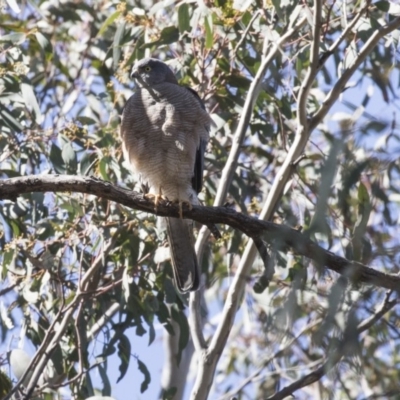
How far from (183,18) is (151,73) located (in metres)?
0.57

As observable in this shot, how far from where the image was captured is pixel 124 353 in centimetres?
550

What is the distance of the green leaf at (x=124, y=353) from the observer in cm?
544

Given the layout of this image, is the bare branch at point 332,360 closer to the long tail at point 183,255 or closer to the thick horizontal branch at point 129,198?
the thick horizontal branch at point 129,198

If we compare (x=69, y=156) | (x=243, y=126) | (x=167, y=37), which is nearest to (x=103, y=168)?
(x=69, y=156)

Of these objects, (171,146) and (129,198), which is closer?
(129,198)

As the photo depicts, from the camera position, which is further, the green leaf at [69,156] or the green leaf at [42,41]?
the green leaf at [42,41]

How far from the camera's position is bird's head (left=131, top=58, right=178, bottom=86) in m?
5.74

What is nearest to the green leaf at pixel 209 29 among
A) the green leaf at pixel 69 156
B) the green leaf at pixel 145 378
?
the green leaf at pixel 69 156

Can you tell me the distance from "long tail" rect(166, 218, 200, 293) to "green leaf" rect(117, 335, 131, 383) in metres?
0.71

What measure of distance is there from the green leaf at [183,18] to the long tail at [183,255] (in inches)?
41.5

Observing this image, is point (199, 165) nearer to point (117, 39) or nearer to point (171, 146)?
point (171, 146)

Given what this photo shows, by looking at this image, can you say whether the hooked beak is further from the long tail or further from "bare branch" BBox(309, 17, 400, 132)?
"bare branch" BBox(309, 17, 400, 132)

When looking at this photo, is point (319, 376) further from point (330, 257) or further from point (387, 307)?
point (330, 257)

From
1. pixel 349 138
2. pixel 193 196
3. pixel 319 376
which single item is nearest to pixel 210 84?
pixel 193 196
